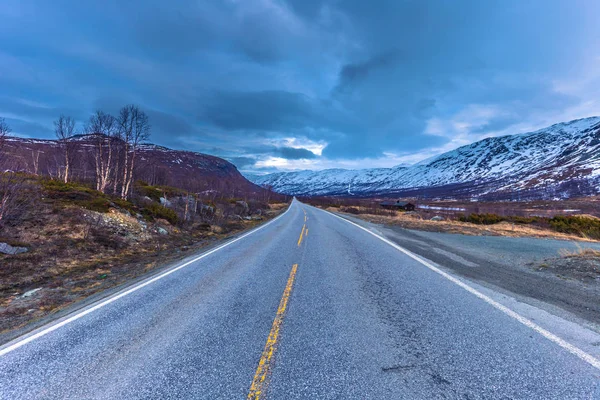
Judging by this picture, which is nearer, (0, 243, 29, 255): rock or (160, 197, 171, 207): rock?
(0, 243, 29, 255): rock

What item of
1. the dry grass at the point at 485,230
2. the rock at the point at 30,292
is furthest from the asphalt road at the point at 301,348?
the dry grass at the point at 485,230

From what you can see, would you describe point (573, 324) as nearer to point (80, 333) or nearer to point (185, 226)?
point (80, 333)

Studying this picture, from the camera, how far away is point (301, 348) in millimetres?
3451

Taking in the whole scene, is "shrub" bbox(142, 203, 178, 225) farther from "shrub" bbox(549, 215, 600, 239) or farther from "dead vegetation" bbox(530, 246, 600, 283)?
"shrub" bbox(549, 215, 600, 239)

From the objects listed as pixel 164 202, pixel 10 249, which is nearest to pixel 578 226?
pixel 164 202

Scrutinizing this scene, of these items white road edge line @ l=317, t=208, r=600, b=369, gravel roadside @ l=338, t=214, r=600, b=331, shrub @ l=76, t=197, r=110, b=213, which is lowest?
white road edge line @ l=317, t=208, r=600, b=369

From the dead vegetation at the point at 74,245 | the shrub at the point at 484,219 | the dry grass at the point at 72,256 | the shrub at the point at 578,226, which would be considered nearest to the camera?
the dry grass at the point at 72,256

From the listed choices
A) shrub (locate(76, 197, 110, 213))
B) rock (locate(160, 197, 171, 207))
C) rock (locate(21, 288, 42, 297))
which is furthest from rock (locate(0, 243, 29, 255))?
rock (locate(160, 197, 171, 207))

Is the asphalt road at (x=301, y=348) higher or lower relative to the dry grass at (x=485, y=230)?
lower

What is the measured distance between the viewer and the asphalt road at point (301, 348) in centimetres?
274

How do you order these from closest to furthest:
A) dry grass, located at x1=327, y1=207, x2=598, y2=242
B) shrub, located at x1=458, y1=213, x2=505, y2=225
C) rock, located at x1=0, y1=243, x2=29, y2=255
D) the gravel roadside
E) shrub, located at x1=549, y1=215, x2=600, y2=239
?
the gravel roadside
rock, located at x1=0, y1=243, x2=29, y2=255
dry grass, located at x1=327, y1=207, x2=598, y2=242
shrub, located at x1=549, y1=215, x2=600, y2=239
shrub, located at x1=458, y1=213, x2=505, y2=225

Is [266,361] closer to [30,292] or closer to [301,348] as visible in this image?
[301,348]

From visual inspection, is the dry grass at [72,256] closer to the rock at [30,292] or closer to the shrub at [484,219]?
the rock at [30,292]

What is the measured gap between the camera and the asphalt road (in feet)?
8.99
